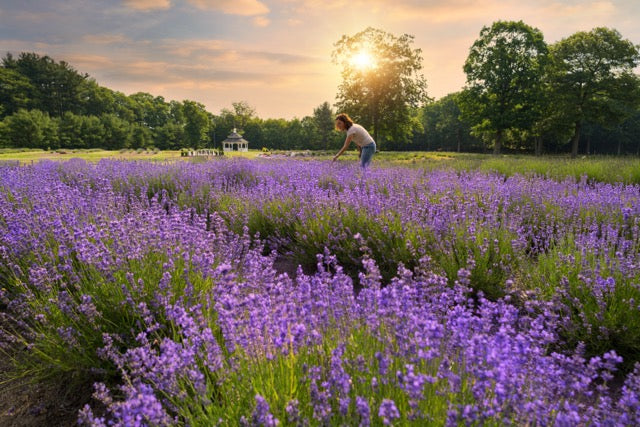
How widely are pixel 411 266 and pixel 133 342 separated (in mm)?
2334

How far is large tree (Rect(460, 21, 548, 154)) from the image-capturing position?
25.2m

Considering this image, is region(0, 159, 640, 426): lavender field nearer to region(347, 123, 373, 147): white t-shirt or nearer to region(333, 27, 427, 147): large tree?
region(347, 123, 373, 147): white t-shirt

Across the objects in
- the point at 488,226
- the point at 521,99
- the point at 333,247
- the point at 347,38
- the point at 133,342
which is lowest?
the point at 133,342

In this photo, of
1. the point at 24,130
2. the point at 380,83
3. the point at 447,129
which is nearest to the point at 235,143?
the point at 447,129

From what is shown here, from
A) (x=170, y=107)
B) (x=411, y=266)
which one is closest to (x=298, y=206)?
(x=411, y=266)

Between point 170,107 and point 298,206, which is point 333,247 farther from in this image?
point 170,107

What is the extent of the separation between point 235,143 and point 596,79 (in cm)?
6263

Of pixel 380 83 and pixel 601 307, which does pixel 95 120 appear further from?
pixel 601 307

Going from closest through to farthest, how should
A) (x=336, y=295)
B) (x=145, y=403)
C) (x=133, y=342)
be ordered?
(x=145, y=403), (x=336, y=295), (x=133, y=342)

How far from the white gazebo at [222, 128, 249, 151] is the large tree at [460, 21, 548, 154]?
55.2 m

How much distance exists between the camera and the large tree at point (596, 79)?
78.3 ft

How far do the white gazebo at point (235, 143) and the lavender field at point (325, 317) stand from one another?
72790 mm

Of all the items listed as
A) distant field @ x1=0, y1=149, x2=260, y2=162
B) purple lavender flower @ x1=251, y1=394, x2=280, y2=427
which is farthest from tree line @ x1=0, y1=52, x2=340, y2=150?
purple lavender flower @ x1=251, y1=394, x2=280, y2=427

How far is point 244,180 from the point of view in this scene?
25.1 ft
